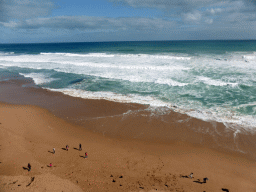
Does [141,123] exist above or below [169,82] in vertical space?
below

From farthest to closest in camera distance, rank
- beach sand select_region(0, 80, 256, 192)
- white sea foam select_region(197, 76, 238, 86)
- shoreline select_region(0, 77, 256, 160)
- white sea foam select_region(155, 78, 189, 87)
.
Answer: white sea foam select_region(155, 78, 189, 87)
white sea foam select_region(197, 76, 238, 86)
shoreline select_region(0, 77, 256, 160)
beach sand select_region(0, 80, 256, 192)

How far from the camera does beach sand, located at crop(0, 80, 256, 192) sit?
27.8 ft

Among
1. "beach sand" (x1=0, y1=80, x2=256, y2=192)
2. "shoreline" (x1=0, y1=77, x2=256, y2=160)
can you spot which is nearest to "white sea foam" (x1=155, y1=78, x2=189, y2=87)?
"shoreline" (x1=0, y1=77, x2=256, y2=160)

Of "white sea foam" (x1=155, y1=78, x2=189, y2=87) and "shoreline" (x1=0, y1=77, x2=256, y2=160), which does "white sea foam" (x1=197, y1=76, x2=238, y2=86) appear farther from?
"shoreline" (x1=0, y1=77, x2=256, y2=160)

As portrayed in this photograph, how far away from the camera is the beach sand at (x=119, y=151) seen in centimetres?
848

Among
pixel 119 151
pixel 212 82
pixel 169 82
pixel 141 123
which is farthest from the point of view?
pixel 169 82

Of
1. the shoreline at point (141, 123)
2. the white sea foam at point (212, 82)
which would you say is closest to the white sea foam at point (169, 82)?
the white sea foam at point (212, 82)

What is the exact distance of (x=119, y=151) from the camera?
35.2ft

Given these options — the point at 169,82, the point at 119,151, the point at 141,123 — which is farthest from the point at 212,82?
the point at 119,151

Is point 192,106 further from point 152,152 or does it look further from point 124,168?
point 124,168

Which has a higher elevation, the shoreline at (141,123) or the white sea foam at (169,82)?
the white sea foam at (169,82)

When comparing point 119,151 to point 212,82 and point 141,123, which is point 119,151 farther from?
point 212,82

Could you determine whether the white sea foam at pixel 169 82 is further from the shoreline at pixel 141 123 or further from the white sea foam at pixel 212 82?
the shoreline at pixel 141 123

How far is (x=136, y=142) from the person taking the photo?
11633 millimetres
